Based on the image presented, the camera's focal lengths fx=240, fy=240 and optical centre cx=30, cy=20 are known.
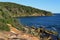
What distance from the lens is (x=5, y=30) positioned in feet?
43.3

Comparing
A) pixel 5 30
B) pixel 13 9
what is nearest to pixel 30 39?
pixel 5 30

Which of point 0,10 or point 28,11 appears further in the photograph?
point 28,11

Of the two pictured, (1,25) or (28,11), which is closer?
(1,25)

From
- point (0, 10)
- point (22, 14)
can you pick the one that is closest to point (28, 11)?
point (22, 14)

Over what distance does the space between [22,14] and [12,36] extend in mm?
181016

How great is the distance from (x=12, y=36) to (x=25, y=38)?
25.5 inches

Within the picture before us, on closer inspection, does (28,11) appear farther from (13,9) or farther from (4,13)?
(4,13)

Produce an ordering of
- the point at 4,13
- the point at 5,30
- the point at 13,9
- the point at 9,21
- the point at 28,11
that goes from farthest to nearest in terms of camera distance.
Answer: the point at 28,11 → the point at 13,9 → the point at 4,13 → the point at 9,21 → the point at 5,30

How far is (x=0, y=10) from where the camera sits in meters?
18.2

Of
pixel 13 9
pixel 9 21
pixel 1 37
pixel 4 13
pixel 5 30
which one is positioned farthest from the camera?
pixel 13 9

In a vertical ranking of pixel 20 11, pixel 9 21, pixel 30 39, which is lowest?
pixel 30 39

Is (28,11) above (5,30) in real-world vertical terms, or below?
above

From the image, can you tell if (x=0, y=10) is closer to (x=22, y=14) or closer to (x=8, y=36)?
(x=8, y=36)

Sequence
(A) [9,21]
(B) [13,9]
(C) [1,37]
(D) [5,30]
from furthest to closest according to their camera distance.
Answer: (B) [13,9] < (A) [9,21] < (D) [5,30] < (C) [1,37]
